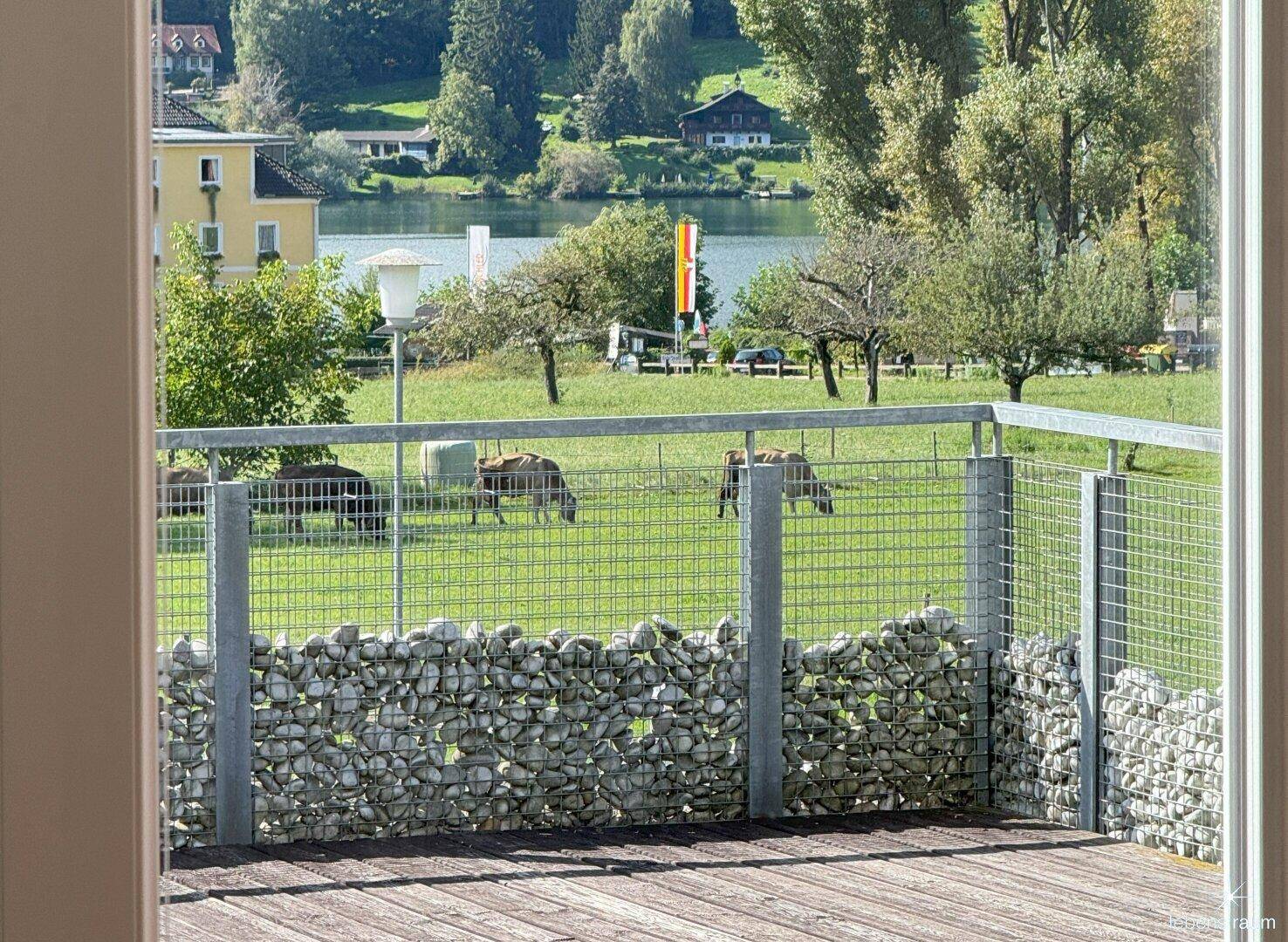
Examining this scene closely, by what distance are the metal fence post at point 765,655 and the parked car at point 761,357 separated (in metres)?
Answer: 1.20

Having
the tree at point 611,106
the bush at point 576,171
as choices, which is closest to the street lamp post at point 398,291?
the bush at point 576,171

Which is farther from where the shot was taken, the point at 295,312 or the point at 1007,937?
the point at 295,312

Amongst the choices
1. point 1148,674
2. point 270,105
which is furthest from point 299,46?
point 1148,674

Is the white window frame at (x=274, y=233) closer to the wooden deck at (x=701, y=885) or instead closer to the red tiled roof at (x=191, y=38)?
the wooden deck at (x=701, y=885)

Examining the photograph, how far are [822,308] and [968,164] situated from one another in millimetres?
494

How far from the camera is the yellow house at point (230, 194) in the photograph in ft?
2.63

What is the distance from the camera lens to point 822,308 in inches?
143

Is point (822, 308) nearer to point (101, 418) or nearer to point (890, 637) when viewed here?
point (890, 637)

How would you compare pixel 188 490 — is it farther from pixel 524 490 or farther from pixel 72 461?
pixel 72 461

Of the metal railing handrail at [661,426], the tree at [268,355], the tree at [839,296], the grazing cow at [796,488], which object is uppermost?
the tree at [839,296]

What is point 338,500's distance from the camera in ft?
7.77

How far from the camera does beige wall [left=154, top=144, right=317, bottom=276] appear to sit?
83 centimetres

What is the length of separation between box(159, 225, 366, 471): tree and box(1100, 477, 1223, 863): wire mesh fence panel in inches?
56.4

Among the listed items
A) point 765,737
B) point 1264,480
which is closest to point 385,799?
point 765,737
